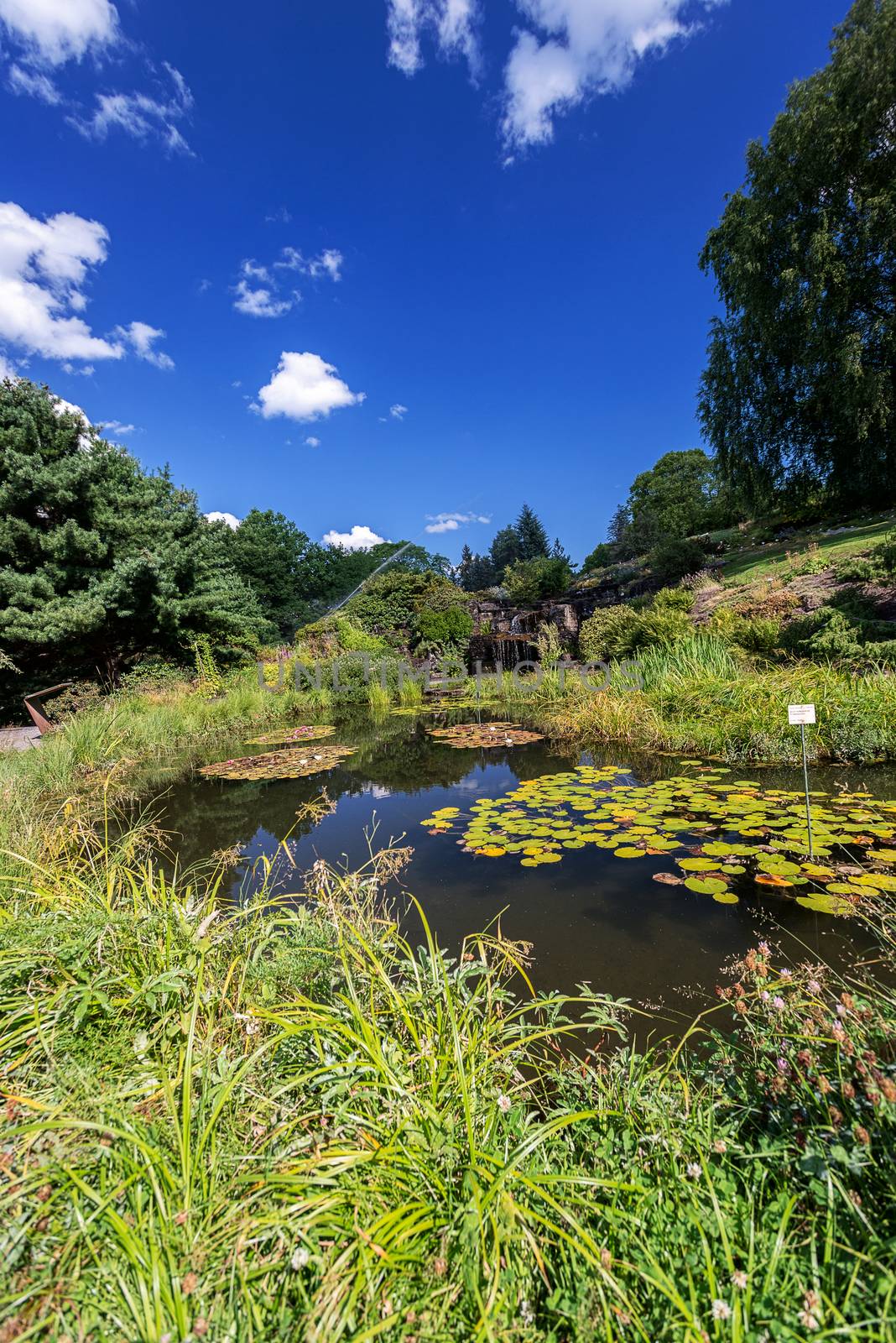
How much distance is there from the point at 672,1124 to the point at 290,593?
34496mm

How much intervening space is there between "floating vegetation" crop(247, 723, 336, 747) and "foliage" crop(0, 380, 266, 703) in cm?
436

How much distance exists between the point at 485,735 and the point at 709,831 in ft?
15.7

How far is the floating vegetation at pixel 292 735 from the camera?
8.98 metres

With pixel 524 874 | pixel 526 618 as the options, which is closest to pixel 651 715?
pixel 524 874

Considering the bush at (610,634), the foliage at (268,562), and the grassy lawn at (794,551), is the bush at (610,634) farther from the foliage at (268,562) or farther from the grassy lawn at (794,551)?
the foliage at (268,562)

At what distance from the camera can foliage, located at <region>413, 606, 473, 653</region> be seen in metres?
17.5

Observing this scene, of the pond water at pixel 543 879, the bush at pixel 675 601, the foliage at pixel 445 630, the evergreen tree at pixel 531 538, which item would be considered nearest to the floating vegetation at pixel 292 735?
the pond water at pixel 543 879

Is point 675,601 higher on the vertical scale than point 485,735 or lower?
higher

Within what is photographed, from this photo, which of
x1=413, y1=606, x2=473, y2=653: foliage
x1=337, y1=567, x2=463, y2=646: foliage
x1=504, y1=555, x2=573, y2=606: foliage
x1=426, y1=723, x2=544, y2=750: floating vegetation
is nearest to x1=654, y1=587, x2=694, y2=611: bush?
x1=426, y1=723, x2=544, y2=750: floating vegetation

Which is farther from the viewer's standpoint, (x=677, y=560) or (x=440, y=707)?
(x=677, y=560)

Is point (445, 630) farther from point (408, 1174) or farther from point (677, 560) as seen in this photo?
point (408, 1174)

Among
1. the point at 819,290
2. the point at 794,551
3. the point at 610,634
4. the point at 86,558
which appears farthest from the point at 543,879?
the point at 819,290

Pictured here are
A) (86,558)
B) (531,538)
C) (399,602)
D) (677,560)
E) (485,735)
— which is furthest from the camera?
(531,538)

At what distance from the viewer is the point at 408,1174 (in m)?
1.09
